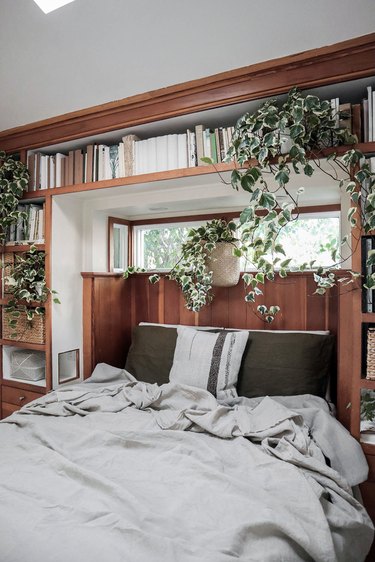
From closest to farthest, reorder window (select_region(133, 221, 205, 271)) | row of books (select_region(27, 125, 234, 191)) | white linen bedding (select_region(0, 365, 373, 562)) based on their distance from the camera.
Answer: white linen bedding (select_region(0, 365, 373, 562)), row of books (select_region(27, 125, 234, 191)), window (select_region(133, 221, 205, 271))

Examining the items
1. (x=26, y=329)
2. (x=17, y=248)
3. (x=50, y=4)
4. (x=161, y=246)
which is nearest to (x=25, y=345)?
(x=26, y=329)

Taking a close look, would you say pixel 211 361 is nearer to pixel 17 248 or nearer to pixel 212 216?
pixel 212 216

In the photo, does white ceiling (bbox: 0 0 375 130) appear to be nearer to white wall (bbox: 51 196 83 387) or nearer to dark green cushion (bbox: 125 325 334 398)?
white wall (bbox: 51 196 83 387)

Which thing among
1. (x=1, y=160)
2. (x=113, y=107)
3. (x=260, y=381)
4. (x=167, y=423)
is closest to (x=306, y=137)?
(x=113, y=107)

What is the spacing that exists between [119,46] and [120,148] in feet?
1.89

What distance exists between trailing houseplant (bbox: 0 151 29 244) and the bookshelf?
0.10 m

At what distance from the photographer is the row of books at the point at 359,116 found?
1.65m

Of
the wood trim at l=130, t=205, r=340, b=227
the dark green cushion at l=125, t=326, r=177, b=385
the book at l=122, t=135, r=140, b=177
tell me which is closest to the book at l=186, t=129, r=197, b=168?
the book at l=122, t=135, r=140, b=177

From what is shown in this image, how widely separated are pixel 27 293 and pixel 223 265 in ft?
4.20

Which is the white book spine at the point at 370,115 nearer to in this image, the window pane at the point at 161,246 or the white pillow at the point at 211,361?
the white pillow at the point at 211,361

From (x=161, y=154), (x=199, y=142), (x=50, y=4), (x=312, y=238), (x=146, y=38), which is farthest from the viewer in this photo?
(x=312, y=238)

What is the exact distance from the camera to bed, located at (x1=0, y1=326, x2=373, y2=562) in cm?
100

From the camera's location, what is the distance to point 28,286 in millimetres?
2572

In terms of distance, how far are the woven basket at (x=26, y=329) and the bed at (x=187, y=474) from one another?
2.05ft
